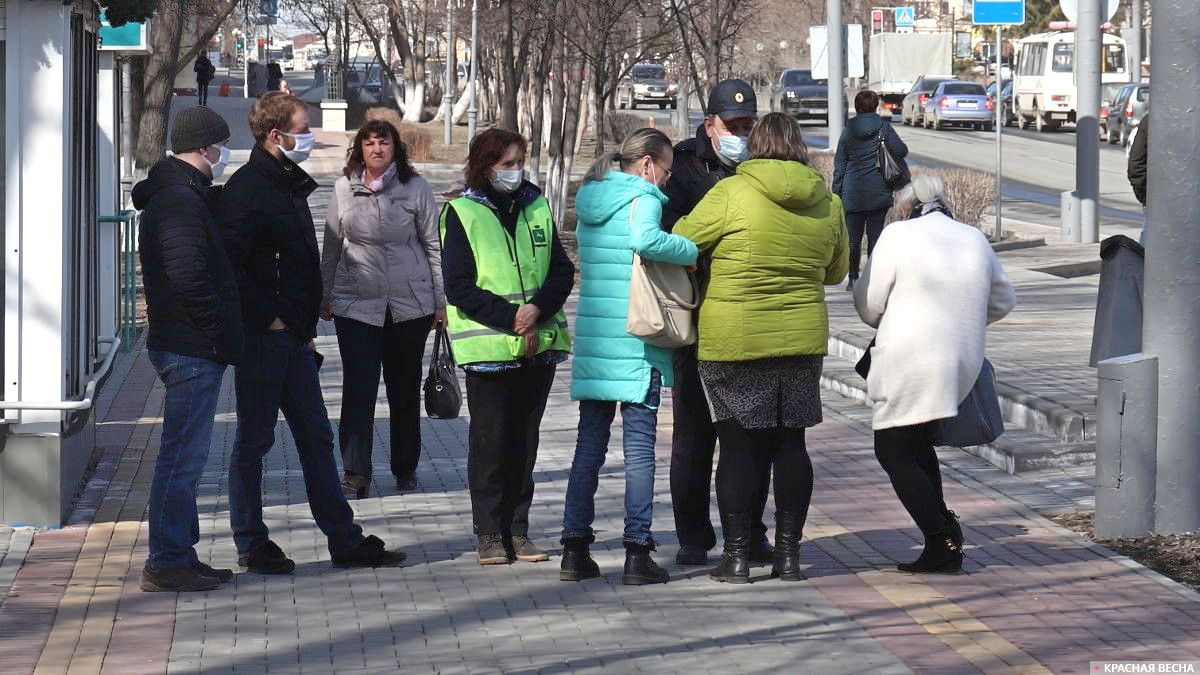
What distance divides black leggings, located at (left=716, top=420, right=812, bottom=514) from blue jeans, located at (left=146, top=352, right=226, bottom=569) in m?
1.85

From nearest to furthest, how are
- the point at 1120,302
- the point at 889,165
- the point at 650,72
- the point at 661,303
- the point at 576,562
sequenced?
the point at 661,303 < the point at 576,562 < the point at 1120,302 < the point at 889,165 < the point at 650,72

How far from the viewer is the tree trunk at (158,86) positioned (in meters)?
23.3

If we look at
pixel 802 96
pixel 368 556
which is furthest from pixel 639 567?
pixel 802 96

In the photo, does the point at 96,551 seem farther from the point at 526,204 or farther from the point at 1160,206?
the point at 1160,206

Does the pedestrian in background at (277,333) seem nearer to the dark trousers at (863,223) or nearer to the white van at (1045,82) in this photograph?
the dark trousers at (863,223)

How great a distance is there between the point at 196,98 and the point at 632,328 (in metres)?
63.9

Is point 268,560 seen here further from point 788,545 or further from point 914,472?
point 914,472

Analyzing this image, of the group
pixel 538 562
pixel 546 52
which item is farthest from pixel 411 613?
pixel 546 52

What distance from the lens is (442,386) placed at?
26.5 ft

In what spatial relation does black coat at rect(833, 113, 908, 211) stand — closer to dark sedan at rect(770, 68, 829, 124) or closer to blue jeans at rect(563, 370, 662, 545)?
blue jeans at rect(563, 370, 662, 545)

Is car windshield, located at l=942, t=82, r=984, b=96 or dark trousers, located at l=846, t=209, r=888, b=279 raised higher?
car windshield, located at l=942, t=82, r=984, b=96

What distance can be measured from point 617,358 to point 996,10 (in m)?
15.4

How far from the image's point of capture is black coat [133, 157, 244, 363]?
6.18 m

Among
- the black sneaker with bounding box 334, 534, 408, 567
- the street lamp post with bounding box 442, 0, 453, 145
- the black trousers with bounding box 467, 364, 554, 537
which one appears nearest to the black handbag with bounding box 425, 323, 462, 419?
the black trousers with bounding box 467, 364, 554, 537
